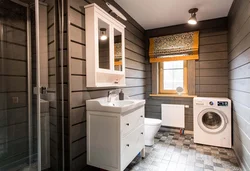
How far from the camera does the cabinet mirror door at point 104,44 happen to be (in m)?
1.91

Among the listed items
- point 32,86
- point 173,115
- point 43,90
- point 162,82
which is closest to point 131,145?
point 43,90

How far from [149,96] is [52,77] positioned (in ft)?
8.10

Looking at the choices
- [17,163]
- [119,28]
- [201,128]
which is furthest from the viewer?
[201,128]

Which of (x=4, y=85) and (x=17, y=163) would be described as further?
(x=17, y=163)

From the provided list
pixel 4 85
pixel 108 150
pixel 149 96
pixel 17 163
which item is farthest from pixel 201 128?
pixel 4 85

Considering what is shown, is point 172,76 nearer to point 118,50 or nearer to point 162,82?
point 162,82

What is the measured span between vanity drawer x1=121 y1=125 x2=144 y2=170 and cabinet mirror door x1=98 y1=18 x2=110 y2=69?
0.95m

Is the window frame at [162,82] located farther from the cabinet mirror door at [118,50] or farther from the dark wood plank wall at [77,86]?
the dark wood plank wall at [77,86]

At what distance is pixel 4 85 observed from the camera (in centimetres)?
154

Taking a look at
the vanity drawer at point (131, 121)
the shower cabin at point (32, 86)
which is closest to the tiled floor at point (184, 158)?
the vanity drawer at point (131, 121)

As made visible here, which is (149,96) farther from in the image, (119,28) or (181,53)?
(119,28)

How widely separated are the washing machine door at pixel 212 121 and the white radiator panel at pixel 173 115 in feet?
1.57

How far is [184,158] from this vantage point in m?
2.27

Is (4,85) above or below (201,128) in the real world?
above
